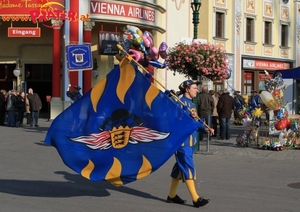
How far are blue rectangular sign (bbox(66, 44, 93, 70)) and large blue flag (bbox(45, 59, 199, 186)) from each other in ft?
35.8

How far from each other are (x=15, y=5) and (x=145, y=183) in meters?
19.6

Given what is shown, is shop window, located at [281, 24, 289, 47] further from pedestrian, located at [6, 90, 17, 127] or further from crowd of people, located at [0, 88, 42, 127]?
pedestrian, located at [6, 90, 17, 127]

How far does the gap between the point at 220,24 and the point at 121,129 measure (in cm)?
2996

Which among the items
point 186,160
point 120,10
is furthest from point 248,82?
point 186,160

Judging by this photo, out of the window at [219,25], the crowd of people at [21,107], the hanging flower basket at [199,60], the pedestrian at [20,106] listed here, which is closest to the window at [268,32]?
the window at [219,25]

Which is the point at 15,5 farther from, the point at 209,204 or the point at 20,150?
the point at 209,204

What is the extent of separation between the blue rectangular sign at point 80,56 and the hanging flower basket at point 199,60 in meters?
4.86

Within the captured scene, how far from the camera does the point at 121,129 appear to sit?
27.6 ft

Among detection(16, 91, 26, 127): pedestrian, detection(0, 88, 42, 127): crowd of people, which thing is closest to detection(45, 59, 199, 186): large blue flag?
detection(0, 88, 42, 127): crowd of people

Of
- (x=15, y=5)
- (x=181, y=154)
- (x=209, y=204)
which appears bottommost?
(x=209, y=204)

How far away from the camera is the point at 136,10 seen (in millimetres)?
29438

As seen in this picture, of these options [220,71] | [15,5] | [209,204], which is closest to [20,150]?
[220,71]

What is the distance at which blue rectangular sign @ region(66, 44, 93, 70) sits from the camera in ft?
63.6

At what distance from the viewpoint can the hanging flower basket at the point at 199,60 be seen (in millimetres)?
14859
